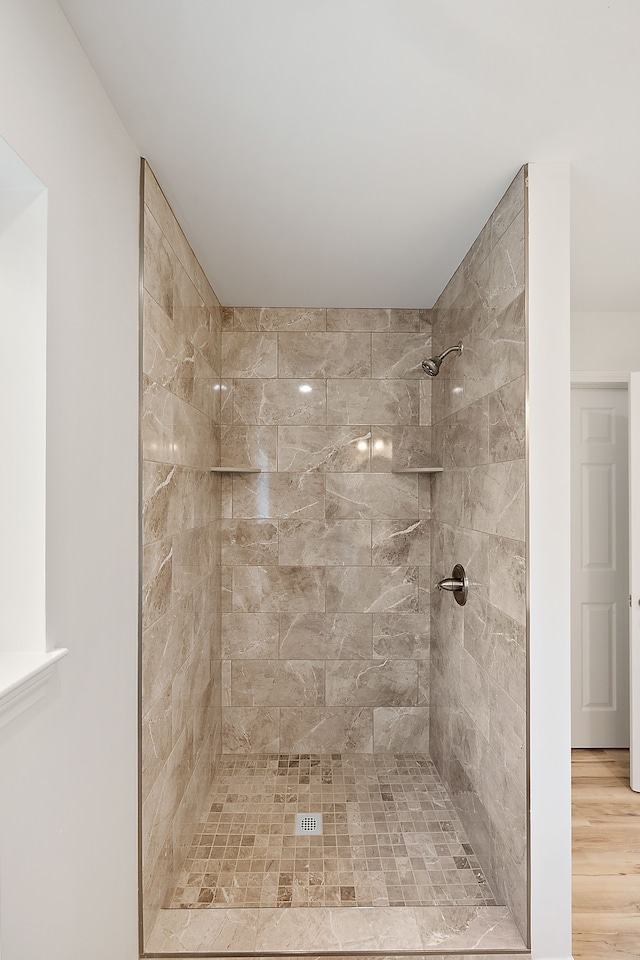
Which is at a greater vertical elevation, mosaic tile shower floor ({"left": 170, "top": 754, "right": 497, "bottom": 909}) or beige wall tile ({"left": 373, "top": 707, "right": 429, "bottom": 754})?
beige wall tile ({"left": 373, "top": 707, "right": 429, "bottom": 754})

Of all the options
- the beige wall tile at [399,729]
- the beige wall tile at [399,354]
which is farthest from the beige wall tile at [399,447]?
the beige wall tile at [399,729]

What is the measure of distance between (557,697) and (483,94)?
1.72 metres

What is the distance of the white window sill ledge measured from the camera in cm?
100

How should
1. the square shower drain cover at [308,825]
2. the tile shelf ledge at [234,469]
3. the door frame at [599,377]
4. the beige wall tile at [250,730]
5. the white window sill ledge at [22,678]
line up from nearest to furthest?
the white window sill ledge at [22,678]
the square shower drain cover at [308,825]
the tile shelf ledge at [234,469]
the beige wall tile at [250,730]
the door frame at [599,377]

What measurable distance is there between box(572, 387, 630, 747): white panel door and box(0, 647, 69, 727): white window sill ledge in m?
3.16

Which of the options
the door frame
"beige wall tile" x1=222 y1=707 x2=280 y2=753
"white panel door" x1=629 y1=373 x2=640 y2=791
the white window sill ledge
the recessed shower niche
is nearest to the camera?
the white window sill ledge

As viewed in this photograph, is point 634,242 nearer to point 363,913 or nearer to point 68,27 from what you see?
point 68,27

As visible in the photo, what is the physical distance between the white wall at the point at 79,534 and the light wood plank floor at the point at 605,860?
1519 mm

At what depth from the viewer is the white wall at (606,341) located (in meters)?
3.55

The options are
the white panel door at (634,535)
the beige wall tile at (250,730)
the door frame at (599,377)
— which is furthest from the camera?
the door frame at (599,377)

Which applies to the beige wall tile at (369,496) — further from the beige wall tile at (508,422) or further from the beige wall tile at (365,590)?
the beige wall tile at (508,422)

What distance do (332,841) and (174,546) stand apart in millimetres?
1401

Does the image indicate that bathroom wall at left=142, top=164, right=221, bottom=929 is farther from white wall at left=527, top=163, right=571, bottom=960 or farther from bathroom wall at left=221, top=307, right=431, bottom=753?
white wall at left=527, top=163, right=571, bottom=960

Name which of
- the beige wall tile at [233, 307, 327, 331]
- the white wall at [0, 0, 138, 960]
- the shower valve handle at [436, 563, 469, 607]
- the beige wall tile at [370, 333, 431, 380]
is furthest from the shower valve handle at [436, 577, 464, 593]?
the beige wall tile at [233, 307, 327, 331]
